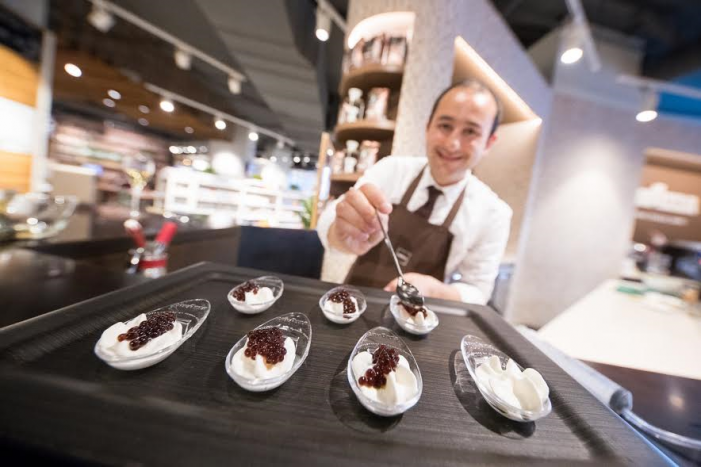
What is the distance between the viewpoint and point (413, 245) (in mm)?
964

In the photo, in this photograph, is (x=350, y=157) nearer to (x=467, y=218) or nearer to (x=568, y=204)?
(x=467, y=218)

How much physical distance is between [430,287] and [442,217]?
0.25 metres

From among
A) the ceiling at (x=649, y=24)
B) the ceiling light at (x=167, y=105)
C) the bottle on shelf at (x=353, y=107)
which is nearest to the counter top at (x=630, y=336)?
the bottle on shelf at (x=353, y=107)

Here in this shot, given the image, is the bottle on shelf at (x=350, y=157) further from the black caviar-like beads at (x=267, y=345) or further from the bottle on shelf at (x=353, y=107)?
the black caviar-like beads at (x=267, y=345)

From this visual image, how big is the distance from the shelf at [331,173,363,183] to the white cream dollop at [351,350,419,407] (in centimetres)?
62

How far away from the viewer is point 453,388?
0.49 m

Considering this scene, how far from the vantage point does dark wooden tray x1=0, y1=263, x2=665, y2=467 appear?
0.94 ft

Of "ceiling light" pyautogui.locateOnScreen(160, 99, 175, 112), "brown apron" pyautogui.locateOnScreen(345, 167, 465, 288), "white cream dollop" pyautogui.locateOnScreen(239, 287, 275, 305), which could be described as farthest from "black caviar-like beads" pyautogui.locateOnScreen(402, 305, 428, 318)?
"ceiling light" pyautogui.locateOnScreen(160, 99, 175, 112)

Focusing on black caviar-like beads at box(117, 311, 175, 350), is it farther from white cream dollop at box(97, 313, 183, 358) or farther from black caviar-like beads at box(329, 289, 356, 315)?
black caviar-like beads at box(329, 289, 356, 315)

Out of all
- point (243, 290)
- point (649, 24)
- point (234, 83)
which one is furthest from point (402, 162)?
point (234, 83)

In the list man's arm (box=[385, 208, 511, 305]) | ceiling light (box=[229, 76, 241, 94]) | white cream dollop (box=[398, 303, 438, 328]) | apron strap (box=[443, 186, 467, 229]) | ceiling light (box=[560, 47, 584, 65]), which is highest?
ceiling light (box=[229, 76, 241, 94])

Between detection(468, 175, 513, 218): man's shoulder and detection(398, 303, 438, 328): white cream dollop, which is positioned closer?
detection(398, 303, 438, 328): white cream dollop

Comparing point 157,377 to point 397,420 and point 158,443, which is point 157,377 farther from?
point 397,420

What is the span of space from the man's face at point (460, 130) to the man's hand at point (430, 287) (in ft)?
1.24
